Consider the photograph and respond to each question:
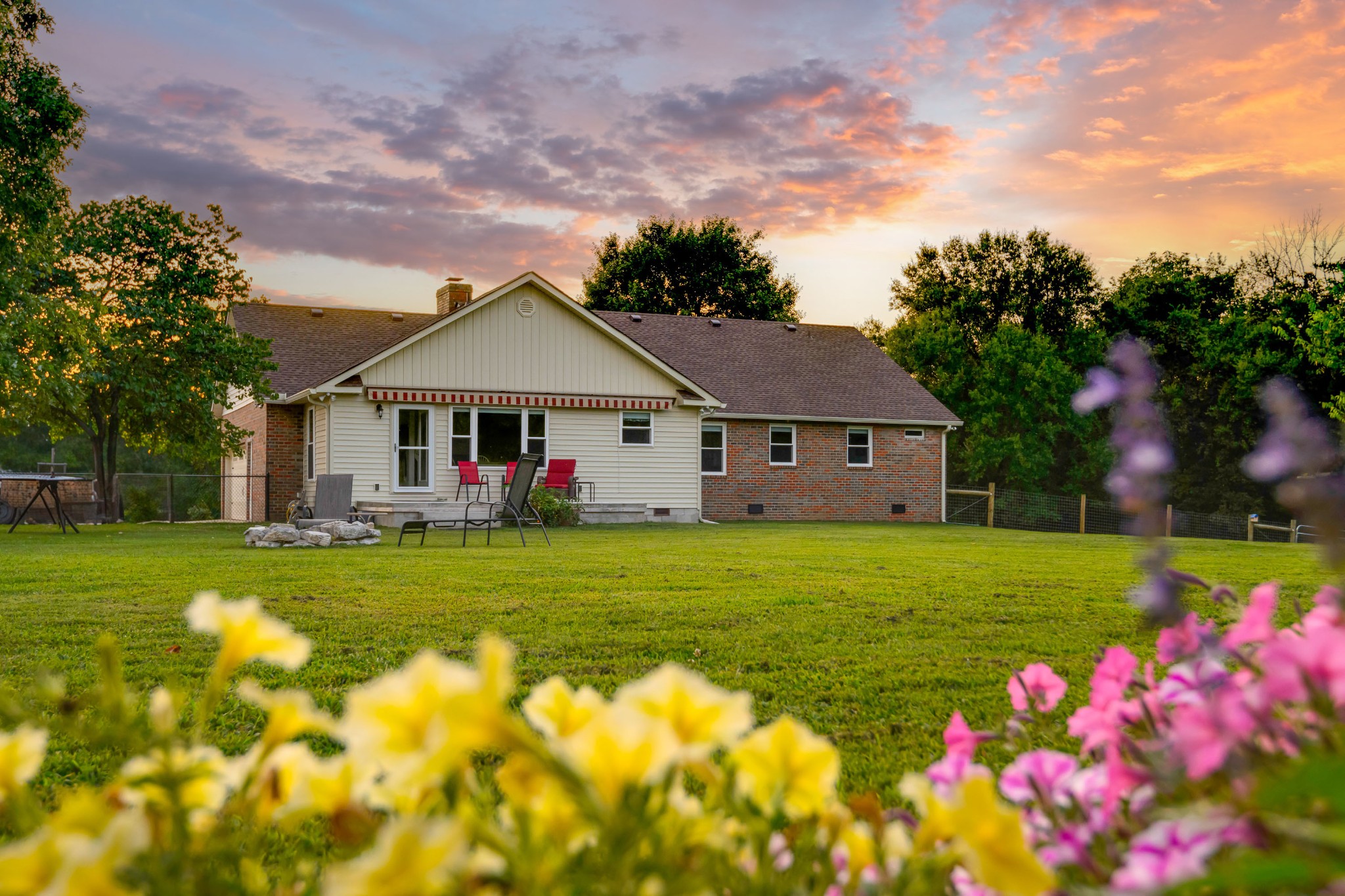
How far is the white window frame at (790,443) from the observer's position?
76.2 ft

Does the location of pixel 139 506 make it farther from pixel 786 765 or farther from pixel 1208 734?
pixel 1208 734

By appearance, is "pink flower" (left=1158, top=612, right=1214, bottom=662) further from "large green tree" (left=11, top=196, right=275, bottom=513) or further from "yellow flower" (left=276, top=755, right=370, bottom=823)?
"large green tree" (left=11, top=196, right=275, bottom=513)

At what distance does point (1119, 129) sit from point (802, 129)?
23.3 feet

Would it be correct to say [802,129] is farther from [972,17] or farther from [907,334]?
[907,334]

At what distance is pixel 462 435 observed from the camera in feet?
63.9

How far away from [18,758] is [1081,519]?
24292mm

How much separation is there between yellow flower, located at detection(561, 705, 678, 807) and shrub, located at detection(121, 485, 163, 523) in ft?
74.6

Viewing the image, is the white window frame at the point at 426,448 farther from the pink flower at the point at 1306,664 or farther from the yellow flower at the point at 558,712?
the pink flower at the point at 1306,664

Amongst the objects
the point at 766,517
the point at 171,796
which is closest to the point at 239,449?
the point at 766,517

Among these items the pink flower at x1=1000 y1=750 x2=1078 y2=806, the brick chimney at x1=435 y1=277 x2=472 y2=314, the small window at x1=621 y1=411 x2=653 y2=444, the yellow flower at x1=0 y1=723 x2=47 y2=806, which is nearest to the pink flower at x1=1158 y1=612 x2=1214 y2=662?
the pink flower at x1=1000 y1=750 x2=1078 y2=806

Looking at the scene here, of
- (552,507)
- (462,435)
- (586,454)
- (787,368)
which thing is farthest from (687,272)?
(552,507)

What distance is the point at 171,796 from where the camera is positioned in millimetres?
678

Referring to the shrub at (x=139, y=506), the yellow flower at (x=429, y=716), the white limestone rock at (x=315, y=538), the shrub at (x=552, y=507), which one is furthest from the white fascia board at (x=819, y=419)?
the yellow flower at (x=429, y=716)

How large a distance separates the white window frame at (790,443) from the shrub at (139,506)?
13.9m
